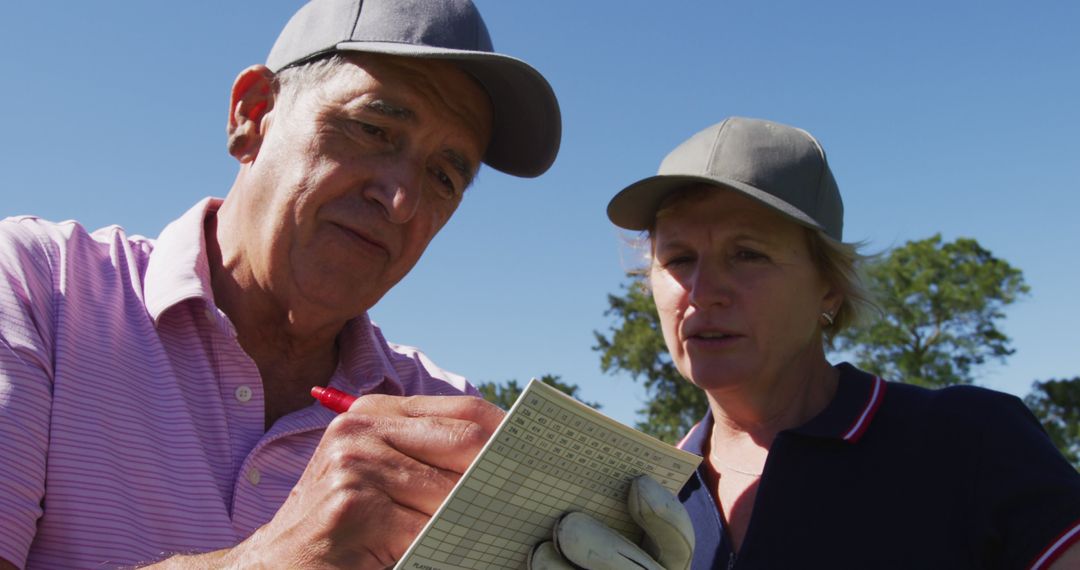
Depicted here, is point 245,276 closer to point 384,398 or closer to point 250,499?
point 250,499

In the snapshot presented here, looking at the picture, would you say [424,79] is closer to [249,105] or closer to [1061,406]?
[249,105]

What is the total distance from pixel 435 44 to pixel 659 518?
54.5 inches

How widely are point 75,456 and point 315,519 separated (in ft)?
2.20

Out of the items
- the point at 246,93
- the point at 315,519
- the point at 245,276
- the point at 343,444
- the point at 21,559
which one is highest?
the point at 246,93

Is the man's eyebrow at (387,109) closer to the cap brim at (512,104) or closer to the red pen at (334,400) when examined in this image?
the cap brim at (512,104)

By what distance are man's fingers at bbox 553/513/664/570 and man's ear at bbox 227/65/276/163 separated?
1541 mm

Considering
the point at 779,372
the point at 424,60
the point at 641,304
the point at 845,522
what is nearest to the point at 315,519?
the point at 424,60

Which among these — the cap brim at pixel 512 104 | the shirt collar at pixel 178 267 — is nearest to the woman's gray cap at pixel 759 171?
the cap brim at pixel 512 104

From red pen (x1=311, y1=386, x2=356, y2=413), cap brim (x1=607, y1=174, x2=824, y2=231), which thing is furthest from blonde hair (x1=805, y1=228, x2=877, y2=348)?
red pen (x1=311, y1=386, x2=356, y2=413)

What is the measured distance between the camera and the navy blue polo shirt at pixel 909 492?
8.61ft

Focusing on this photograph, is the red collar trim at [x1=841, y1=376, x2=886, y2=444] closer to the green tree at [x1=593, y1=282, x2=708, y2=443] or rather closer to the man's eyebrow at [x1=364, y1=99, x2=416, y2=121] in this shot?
the man's eyebrow at [x1=364, y1=99, x2=416, y2=121]

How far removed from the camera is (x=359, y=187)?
2297mm

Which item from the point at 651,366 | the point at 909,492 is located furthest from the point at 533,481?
the point at 651,366

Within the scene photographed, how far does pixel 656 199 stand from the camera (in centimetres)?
355
